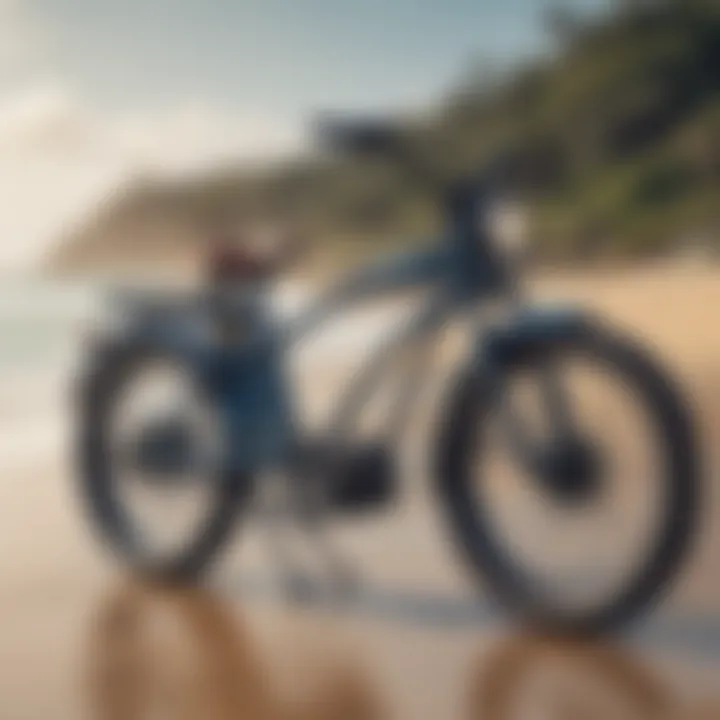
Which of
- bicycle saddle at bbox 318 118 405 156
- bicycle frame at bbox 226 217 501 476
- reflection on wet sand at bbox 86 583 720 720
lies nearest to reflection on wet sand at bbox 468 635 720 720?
reflection on wet sand at bbox 86 583 720 720

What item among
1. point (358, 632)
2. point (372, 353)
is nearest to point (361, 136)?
point (372, 353)

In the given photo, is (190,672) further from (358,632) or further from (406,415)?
(406,415)

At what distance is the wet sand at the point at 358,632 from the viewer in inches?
45.8

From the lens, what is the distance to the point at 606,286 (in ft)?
4.27

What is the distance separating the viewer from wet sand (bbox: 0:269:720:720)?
3.82 ft

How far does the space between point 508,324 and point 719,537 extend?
306 mm

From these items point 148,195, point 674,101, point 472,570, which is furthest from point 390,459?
point 674,101

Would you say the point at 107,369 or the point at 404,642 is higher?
the point at 107,369

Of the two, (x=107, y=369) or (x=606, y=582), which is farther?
(x=107, y=369)

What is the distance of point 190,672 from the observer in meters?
1.23

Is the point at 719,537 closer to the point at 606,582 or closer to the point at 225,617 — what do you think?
the point at 606,582

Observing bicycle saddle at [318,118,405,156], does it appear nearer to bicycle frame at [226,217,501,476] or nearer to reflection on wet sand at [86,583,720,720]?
bicycle frame at [226,217,501,476]

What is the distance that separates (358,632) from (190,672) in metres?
0.18

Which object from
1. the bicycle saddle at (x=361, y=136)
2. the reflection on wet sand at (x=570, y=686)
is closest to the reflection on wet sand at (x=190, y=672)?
the reflection on wet sand at (x=570, y=686)
